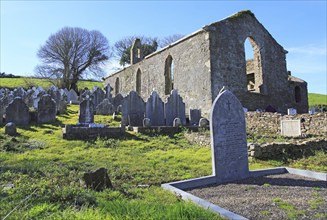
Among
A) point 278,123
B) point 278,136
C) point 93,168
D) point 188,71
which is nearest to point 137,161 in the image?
point 93,168

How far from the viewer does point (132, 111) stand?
40.2 feet

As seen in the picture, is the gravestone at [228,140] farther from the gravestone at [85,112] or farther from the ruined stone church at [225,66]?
the ruined stone church at [225,66]

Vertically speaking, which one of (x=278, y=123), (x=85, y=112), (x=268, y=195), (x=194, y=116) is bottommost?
(x=268, y=195)

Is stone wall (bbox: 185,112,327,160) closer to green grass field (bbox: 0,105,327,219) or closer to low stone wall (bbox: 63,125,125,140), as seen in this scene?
green grass field (bbox: 0,105,327,219)

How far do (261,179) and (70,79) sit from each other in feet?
113

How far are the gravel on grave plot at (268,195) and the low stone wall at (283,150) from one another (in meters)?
1.62

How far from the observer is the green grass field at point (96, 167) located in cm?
298

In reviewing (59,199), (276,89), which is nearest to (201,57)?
(276,89)

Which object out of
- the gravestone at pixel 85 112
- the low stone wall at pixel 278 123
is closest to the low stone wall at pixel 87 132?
the gravestone at pixel 85 112

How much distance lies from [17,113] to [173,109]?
22.4 ft

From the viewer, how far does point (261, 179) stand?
5.34 meters

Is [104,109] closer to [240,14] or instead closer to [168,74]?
[168,74]

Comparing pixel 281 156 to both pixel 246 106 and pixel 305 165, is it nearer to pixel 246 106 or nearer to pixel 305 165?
pixel 305 165

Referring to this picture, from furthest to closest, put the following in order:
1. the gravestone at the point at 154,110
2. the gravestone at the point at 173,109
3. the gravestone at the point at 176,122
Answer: the gravestone at the point at 173,109 → the gravestone at the point at 154,110 → the gravestone at the point at 176,122
